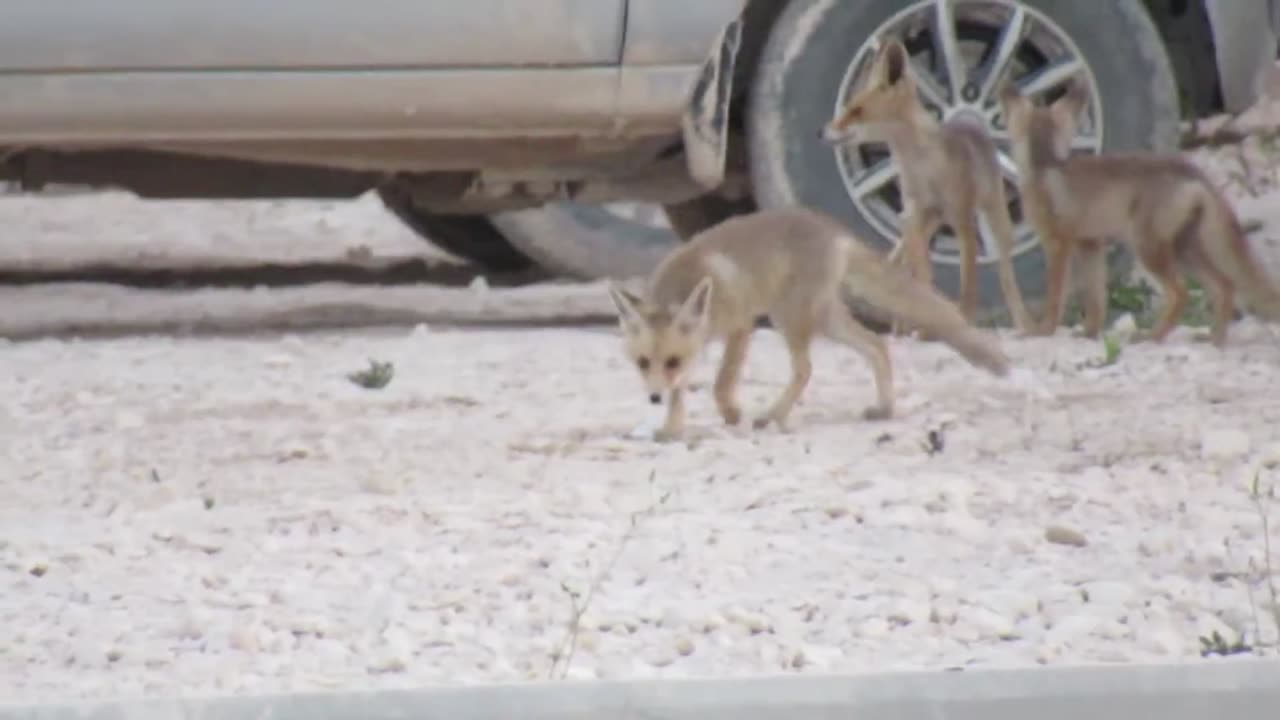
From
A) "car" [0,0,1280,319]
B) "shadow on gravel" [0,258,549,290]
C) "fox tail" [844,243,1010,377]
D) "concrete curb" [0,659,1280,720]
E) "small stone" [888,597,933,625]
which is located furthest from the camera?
"shadow on gravel" [0,258,549,290]

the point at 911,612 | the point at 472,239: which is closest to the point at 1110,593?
the point at 911,612

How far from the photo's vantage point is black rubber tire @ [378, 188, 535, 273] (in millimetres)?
9227

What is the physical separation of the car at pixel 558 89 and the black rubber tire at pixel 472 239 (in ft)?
3.27

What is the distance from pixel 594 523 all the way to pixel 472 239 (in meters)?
4.89

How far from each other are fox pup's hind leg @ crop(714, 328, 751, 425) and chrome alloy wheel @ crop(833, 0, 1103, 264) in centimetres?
150

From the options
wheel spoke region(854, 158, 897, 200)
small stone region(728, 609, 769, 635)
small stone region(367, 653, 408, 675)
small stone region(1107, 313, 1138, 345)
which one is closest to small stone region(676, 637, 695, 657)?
small stone region(728, 609, 769, 635)

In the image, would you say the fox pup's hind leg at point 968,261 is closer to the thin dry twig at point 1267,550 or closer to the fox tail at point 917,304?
the fox tail at point 917,304

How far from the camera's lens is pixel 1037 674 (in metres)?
2.47

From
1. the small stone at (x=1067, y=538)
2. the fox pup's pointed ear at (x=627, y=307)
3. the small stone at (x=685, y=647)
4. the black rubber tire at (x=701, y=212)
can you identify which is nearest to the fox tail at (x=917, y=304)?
the fox pup's pointed ear at (x=627, y=307)

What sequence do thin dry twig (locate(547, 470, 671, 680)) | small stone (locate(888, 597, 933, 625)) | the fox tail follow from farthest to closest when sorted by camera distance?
the fox tail < small stone (locate(888, 597, 933, 625)) < thin dry twig (locate(547, 470, 671, 680))

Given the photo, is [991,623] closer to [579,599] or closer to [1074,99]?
[579,599]

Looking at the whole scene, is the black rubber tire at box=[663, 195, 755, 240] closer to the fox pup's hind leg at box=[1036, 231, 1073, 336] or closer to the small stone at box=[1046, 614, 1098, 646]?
the fox pup's hind leg at box=[1036, 231, 1073, 336]

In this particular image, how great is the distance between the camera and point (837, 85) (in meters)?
7.25

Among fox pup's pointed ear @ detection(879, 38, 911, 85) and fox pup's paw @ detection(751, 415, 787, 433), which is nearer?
fox pup's paw @ detection(751, 415, 787, 433)
